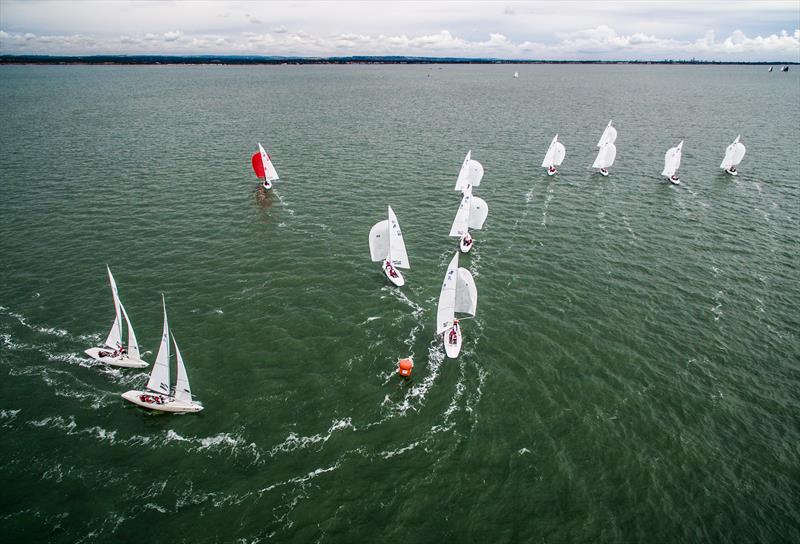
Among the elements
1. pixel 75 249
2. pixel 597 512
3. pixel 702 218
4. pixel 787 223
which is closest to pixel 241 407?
pixel 597 512

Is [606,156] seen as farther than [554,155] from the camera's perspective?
No

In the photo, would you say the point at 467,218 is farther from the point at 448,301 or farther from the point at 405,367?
the point at 405,367

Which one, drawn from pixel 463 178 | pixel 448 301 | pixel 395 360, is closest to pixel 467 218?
pixel 448 301

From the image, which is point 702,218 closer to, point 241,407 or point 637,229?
point 637,229

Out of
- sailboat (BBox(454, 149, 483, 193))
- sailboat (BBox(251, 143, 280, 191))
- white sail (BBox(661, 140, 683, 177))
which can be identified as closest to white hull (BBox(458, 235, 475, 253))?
sailboat (BBox(454, 149, 483, 193))

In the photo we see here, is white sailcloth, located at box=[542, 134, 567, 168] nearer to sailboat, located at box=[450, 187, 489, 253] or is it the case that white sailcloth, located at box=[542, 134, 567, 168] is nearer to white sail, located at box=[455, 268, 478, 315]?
sailboat, located at box=[450, 187, 489, 253]

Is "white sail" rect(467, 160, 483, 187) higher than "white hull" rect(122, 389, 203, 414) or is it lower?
higher
